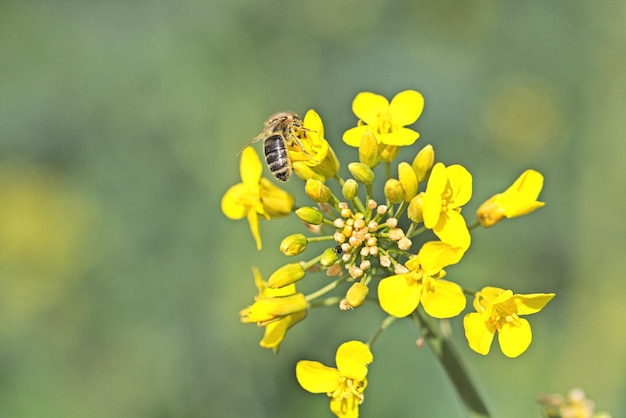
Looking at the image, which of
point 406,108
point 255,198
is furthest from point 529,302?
point 255,198

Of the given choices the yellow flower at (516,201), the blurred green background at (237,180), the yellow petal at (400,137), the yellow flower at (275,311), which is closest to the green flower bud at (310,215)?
the yellow flower at (275,311)

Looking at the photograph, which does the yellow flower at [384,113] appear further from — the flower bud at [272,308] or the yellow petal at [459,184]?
the flower bud at [272,308]

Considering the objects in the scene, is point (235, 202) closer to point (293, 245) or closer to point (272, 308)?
point (293, 245)

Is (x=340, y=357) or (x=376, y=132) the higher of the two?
(x=376, y=132)

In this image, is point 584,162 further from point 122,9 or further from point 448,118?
point 122,9

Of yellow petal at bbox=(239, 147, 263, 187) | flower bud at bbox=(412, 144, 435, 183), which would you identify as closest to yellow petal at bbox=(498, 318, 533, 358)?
flower bud at bbox=(412, 144, 435, 183)

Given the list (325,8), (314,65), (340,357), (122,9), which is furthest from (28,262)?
(340,357)
